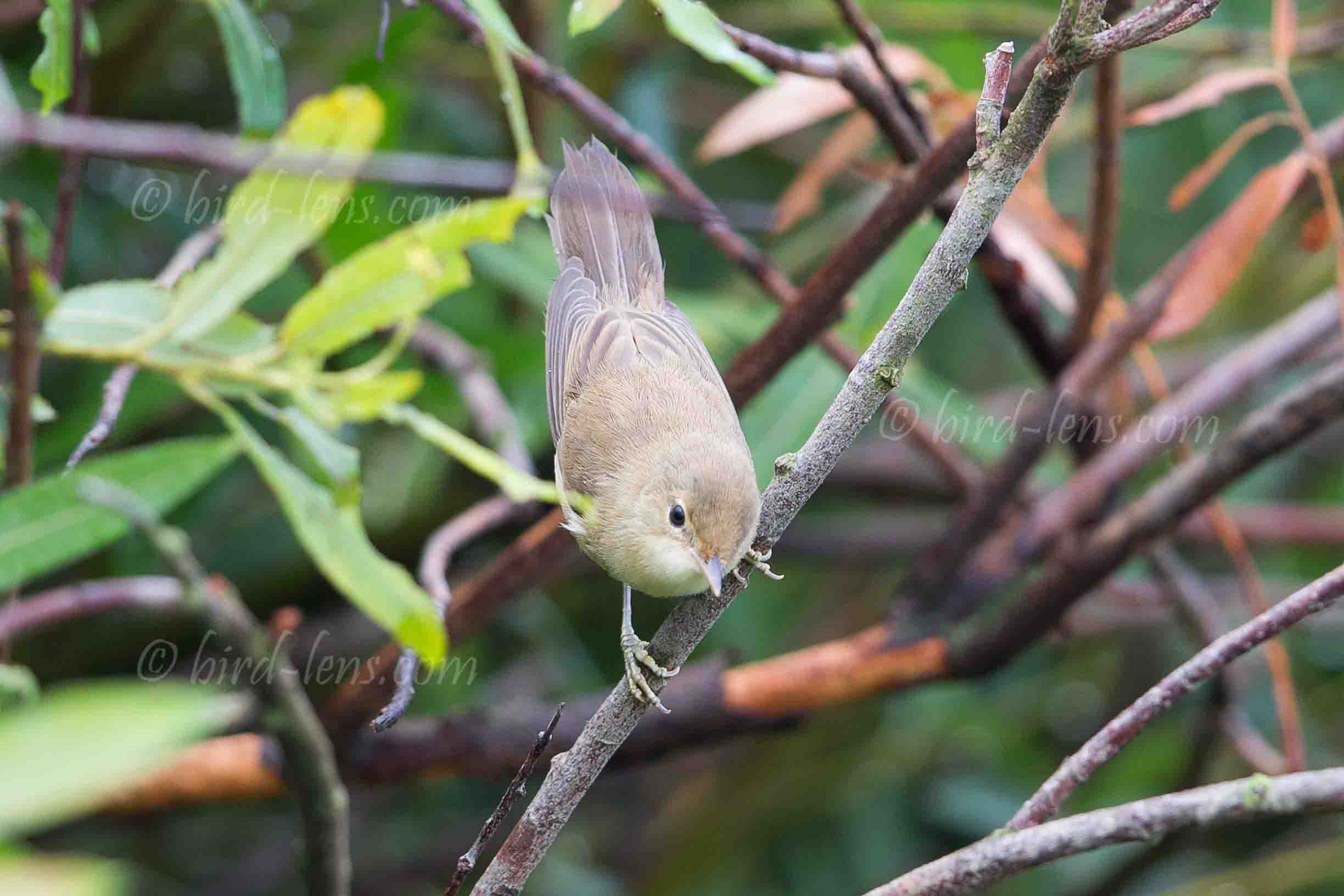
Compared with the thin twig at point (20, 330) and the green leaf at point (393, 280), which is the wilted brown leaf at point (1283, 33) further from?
the thin twig at point (20, 330)

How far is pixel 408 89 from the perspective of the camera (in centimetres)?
341

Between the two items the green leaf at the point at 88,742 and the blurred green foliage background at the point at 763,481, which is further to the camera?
the blurred green foliage background at the point at 763,481

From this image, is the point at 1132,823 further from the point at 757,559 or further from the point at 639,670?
the point at 757,559

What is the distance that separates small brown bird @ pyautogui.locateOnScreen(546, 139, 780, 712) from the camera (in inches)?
88.4

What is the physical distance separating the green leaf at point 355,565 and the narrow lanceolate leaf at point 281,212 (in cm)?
10

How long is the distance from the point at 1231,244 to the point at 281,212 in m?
1.80

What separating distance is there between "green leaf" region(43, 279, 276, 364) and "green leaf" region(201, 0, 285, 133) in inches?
24.4

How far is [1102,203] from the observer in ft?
8.27

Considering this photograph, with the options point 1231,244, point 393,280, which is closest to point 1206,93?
point 1231,244

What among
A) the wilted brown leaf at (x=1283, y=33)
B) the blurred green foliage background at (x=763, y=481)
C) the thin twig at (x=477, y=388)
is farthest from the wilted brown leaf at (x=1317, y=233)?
the thin twig at (x=477, y=388)

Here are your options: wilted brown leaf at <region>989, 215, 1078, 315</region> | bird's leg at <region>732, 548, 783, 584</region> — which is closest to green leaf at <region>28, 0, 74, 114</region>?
bird's leg at <region>732, 548, 783, 584</region>

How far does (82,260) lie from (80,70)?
1.51 metres

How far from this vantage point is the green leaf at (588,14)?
1424 mm

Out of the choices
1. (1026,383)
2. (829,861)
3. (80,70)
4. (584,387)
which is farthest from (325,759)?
(1026,383)
